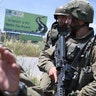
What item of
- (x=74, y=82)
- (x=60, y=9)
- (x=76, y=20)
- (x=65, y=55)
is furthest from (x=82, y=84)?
(x=60, y=9)

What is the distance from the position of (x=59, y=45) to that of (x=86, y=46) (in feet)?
1.34

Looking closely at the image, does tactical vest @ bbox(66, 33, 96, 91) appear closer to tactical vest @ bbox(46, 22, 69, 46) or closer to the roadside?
tactical vest @ bbox(46, 22, 69, 46)

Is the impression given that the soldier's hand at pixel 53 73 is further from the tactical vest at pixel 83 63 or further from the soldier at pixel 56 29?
the soldier at pixel 56 29

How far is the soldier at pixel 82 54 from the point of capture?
518cm

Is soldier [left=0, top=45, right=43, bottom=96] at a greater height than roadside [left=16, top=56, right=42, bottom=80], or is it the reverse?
soldier [left=0, top=45, right=43, bottom=96]

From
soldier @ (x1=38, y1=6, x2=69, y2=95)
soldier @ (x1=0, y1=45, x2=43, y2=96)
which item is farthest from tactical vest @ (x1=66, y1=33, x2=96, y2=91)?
soldier @ (x1=0, y1=45, x2=43, y2=96)

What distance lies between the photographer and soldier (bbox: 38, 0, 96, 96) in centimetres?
518

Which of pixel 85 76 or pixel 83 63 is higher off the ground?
pixel 83 63

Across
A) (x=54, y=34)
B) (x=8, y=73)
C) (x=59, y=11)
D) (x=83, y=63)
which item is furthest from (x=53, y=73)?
(x=8, y=73)

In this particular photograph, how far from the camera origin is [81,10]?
5875mm

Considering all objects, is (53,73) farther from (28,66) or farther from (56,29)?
(28,66)

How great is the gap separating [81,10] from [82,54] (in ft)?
2.64

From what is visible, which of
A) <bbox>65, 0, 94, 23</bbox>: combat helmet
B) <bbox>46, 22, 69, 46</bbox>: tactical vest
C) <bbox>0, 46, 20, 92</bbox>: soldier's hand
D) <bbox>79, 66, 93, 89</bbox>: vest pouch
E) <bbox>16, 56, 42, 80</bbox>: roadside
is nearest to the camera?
<bbox>0, 46, 20, 92</bbox>: soldier's hand

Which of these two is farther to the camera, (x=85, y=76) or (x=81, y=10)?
(x=81, y=10)
